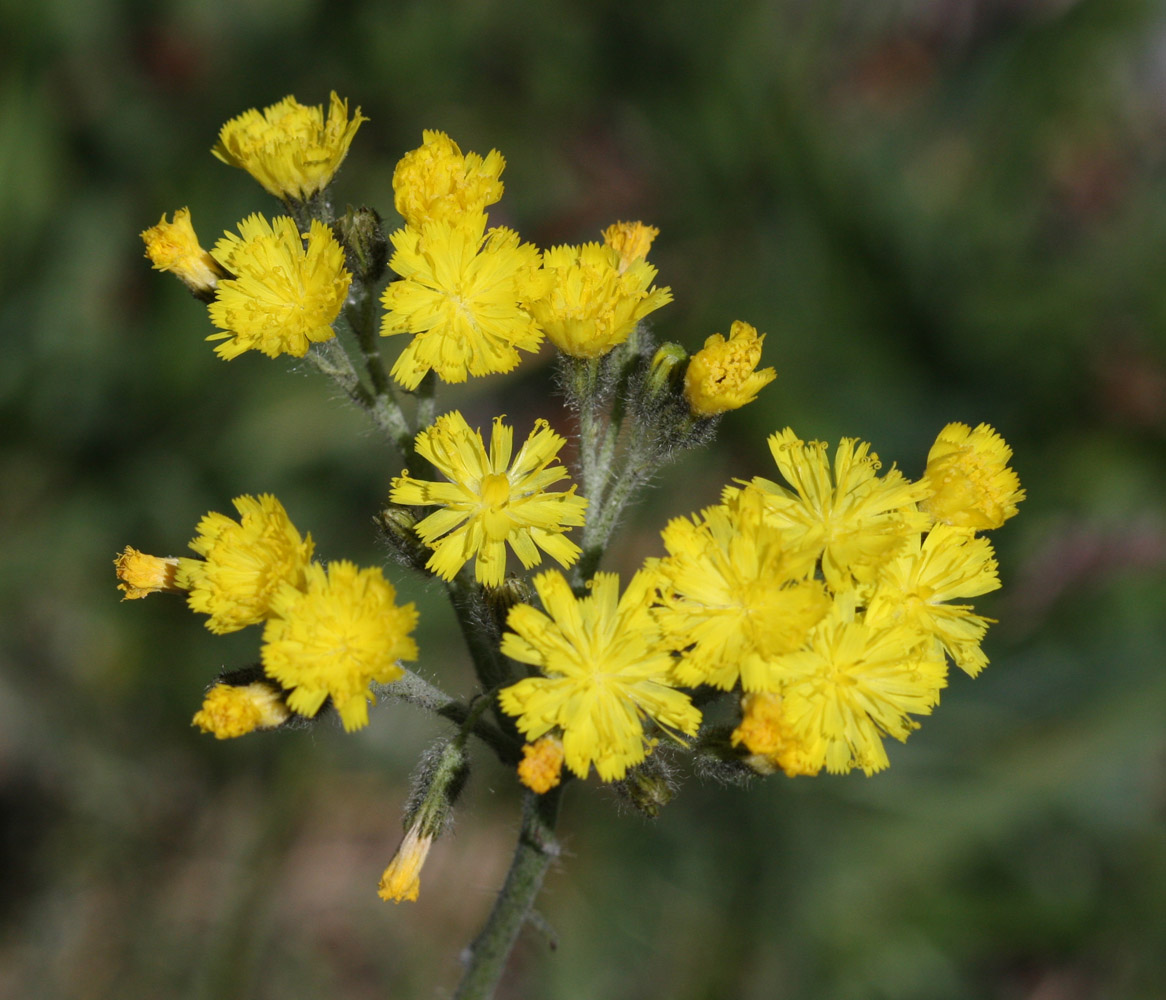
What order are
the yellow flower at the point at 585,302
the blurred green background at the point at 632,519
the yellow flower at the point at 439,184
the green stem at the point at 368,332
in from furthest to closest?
1. the blurred green background at the point at 632,519
2. the green stem at the point at 368,332
3. the yellow flower at the point at 439,184
4. the yellow flower at the point at 585,302

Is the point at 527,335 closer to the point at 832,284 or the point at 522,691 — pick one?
the point at 522,691

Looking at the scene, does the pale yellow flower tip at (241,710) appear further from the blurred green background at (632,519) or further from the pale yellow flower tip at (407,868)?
the blurred green background at (632,519)

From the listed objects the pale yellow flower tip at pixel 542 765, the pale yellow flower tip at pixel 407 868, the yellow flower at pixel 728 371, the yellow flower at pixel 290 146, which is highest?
the yellow flower at pixel 290 146

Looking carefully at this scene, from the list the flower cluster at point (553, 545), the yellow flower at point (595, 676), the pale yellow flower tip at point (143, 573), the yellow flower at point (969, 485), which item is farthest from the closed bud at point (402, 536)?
the yellow flower at point (969, 485)

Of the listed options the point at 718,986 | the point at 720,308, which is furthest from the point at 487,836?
the point at 720,308

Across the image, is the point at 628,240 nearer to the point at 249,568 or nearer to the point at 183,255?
the point at 183,255
